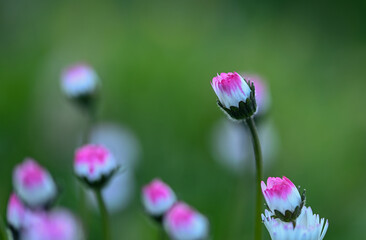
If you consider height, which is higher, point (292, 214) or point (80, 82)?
point (80, 82)

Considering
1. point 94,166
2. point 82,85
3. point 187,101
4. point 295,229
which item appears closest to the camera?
point 295,229

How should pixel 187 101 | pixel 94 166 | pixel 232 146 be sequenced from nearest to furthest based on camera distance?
pixel 94 166
pixel 232 146
pixel 187 101

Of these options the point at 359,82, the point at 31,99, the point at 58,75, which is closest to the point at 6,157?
the point at 31,99

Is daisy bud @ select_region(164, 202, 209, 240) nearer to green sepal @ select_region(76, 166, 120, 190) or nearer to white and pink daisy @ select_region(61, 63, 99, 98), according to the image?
green sepal @ select_region(76, 166, 120, 190)

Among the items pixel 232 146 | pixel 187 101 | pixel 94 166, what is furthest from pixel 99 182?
pixel 187 101

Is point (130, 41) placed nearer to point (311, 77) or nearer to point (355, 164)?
point (311, 77)

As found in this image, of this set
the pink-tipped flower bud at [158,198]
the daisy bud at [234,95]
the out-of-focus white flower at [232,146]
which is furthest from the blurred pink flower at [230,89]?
the out-of-focus white flower at [232,146]

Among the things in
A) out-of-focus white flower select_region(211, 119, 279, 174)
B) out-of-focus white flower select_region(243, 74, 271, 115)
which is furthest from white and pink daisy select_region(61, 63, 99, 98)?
out-of-focus white flower select_region(211, 119, 279, 174)

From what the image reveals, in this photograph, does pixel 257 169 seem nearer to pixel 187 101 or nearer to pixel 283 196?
pixel 283 196
